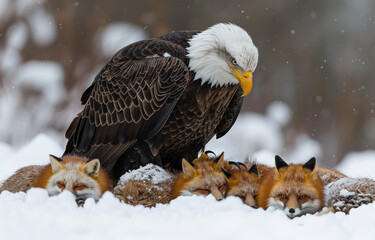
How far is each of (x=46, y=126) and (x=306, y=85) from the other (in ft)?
18.7

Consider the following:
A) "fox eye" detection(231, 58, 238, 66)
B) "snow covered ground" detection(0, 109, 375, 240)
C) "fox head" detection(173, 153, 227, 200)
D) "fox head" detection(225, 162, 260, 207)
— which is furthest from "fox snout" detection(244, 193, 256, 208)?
"fox eye" detection(231, 58, 238, 66)

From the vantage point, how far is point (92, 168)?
427 centimetres

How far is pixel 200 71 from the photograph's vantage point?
16.7 feet

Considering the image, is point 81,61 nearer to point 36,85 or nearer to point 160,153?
point 36,85

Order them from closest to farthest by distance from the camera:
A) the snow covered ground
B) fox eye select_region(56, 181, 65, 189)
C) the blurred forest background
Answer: the snow covered ground, fox eye select_region(56, 181, 65, 189), the blurred forest background

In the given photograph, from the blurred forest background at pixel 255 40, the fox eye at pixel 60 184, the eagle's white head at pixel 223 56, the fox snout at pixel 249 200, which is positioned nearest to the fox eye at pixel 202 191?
the fox snout at pixel 249 200

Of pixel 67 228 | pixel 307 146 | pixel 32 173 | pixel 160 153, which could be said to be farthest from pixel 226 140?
pixel 67 228

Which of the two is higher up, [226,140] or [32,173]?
[226,140]

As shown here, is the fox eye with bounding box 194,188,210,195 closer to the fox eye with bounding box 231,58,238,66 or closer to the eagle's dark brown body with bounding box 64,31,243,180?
the eagle's dark brown body with bounding box 64,31,243,180

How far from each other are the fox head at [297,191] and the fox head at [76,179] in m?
1.19

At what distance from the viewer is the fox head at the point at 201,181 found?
4348 millimetres

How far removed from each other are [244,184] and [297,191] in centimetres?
51

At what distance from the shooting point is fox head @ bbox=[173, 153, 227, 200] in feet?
14.3

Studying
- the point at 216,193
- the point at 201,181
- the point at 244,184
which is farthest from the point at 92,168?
the point at 244,184
